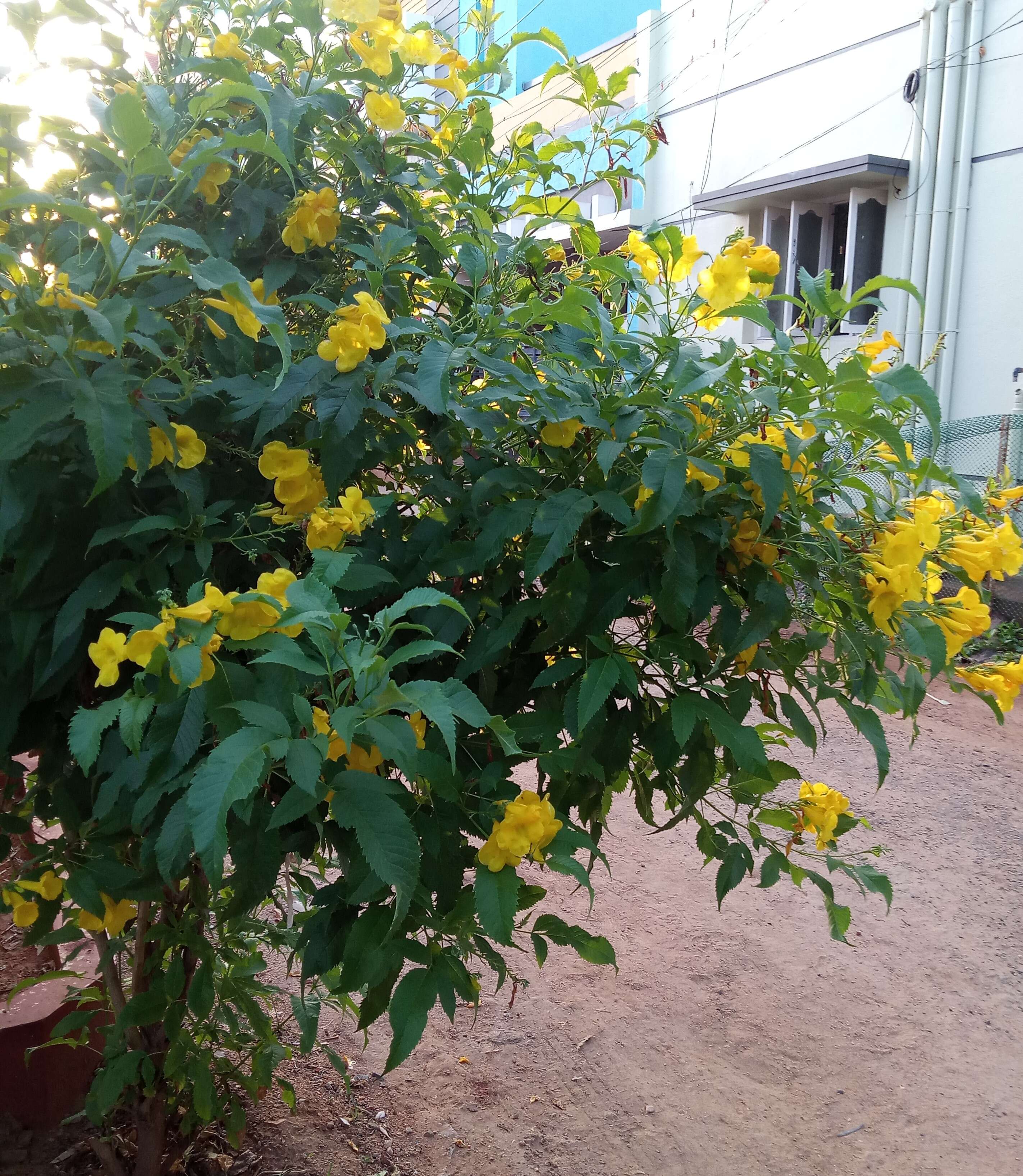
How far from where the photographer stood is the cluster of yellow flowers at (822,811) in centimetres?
134

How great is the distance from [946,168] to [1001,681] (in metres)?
6.32

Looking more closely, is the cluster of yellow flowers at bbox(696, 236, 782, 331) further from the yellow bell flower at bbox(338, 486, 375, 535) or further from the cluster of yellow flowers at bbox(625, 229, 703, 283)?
the yellow bell flower at bbox(338, 486, 375, 535)

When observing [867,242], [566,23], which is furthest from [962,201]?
[566,23]

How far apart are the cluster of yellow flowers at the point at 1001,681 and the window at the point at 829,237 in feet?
19.2

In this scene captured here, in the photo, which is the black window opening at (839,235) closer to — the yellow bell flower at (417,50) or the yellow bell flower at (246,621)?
the yellow bell flower at (417,50)

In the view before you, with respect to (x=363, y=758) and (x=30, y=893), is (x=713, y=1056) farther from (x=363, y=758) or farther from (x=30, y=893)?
(x=363, y=758)

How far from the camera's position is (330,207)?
1.15m

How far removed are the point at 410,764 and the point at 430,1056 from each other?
191 cm

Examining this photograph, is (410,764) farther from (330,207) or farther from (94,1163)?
(94,1163)

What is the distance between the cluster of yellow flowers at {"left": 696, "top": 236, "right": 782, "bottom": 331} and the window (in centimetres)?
591

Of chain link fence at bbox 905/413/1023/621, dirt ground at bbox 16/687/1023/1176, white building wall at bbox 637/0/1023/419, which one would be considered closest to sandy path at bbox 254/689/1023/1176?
dirt ground at bbox 16/687/1023/1176

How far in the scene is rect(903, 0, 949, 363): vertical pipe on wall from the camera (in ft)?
20.5

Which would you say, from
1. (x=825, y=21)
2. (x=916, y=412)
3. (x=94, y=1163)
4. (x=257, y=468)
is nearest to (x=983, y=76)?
(x=825, y=21)

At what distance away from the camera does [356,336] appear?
3.29ft
